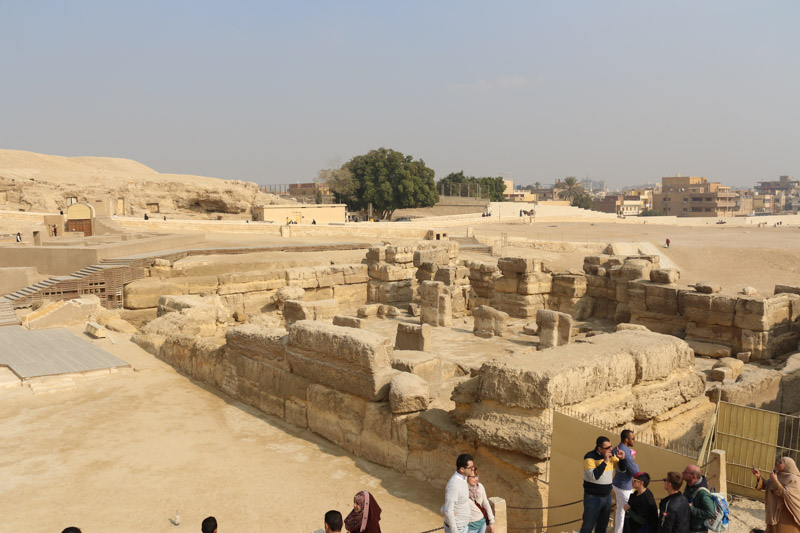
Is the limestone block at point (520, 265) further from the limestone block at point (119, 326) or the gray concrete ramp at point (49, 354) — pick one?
the gray concrete ramp at point (49, 354)

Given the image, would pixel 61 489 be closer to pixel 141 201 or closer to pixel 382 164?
pixel 141 201

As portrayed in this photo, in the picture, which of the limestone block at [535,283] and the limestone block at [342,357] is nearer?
the limestone block at [342,357]

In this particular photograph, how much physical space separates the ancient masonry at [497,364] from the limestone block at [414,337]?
0.03m

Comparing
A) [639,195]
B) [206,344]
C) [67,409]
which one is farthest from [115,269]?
[639,195]

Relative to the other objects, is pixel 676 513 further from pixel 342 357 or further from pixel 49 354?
pixel 49 354

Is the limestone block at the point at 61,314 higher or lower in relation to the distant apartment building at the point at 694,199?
lower

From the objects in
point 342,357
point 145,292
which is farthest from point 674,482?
point 145,292

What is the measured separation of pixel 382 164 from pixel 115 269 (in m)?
41.6

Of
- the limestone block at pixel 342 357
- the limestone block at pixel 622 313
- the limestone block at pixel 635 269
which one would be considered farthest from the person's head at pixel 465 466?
the limestone block at pixel 635 269

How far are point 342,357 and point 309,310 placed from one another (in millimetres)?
7195

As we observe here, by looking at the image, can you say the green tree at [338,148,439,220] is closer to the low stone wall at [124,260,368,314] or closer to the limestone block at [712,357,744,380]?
the low stone wall at [124,260,368,314]

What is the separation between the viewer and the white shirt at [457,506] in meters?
4.07

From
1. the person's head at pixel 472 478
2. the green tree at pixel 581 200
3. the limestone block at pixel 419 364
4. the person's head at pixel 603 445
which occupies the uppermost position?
the green tree at pixel 581 200

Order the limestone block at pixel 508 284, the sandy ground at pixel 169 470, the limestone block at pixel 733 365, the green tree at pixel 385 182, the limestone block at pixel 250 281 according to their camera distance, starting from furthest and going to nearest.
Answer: the green tree at pixel 385 182 < the limestone block at pixel 250 281 < the limestone block at pixel 508 284 < the limestone block at pixel 733 365 < the sandy ground at pixel 169 470
